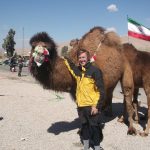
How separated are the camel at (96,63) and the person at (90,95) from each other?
85 cm

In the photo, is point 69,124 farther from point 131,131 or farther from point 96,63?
point 96,63

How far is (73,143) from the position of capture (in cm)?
786

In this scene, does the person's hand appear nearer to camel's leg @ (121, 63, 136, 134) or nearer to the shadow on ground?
the shadow on ground

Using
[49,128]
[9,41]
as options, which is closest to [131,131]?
[49,128]

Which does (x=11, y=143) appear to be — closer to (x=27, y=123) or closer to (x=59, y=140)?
(x=59, y=140)

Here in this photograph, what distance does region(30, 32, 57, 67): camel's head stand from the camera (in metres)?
7.33

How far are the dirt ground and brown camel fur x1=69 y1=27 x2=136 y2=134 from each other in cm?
70

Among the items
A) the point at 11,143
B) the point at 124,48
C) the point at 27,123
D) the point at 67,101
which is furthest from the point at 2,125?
the point at 67,101

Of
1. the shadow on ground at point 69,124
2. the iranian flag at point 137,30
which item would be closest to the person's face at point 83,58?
the shadow on ground at point 69,124

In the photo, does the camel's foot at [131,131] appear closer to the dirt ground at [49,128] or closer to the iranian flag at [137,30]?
the dirt ground at [49,128]

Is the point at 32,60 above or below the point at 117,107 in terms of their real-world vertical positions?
above

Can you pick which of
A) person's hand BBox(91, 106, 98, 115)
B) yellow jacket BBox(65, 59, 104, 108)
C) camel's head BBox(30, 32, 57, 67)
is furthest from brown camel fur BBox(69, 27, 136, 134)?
person's hand BBox(91, 106, 98, 115)

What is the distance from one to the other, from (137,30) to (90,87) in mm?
5459

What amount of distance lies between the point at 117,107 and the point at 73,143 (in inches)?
207
